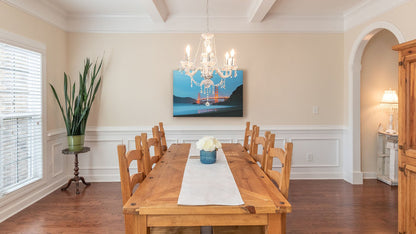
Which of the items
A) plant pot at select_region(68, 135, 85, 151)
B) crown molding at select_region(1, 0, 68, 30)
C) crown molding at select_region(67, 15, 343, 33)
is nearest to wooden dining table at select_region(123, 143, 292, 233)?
plant pot at select_region(68, 135, 85, 151)

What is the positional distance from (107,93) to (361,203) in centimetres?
402

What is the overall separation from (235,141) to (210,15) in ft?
6.86

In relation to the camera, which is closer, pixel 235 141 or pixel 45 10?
pixel 45 10

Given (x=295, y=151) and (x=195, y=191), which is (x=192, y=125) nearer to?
(x=295, y=151)

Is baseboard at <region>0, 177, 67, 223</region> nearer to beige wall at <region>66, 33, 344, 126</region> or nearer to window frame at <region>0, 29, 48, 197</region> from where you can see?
window frame at <region>0, 29, 48, 197</region>

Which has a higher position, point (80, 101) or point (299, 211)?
point (80, 101)

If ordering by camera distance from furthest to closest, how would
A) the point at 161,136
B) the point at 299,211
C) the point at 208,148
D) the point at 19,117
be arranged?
the point at 161,136 → the point at 19,117 → the point at 299,211 → the point at 208,148

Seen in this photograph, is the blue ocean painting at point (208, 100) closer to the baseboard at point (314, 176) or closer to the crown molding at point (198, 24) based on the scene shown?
the crown molding at point (198, 24)

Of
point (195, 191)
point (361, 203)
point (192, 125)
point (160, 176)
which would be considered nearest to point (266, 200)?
point (195, 191)

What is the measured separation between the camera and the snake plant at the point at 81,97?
3705mm

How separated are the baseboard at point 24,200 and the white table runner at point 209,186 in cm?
225

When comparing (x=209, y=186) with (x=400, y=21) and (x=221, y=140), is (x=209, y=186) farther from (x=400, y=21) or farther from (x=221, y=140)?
(x=400, y=21)

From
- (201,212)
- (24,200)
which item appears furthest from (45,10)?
(201,212)

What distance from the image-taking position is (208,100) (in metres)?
4.18
